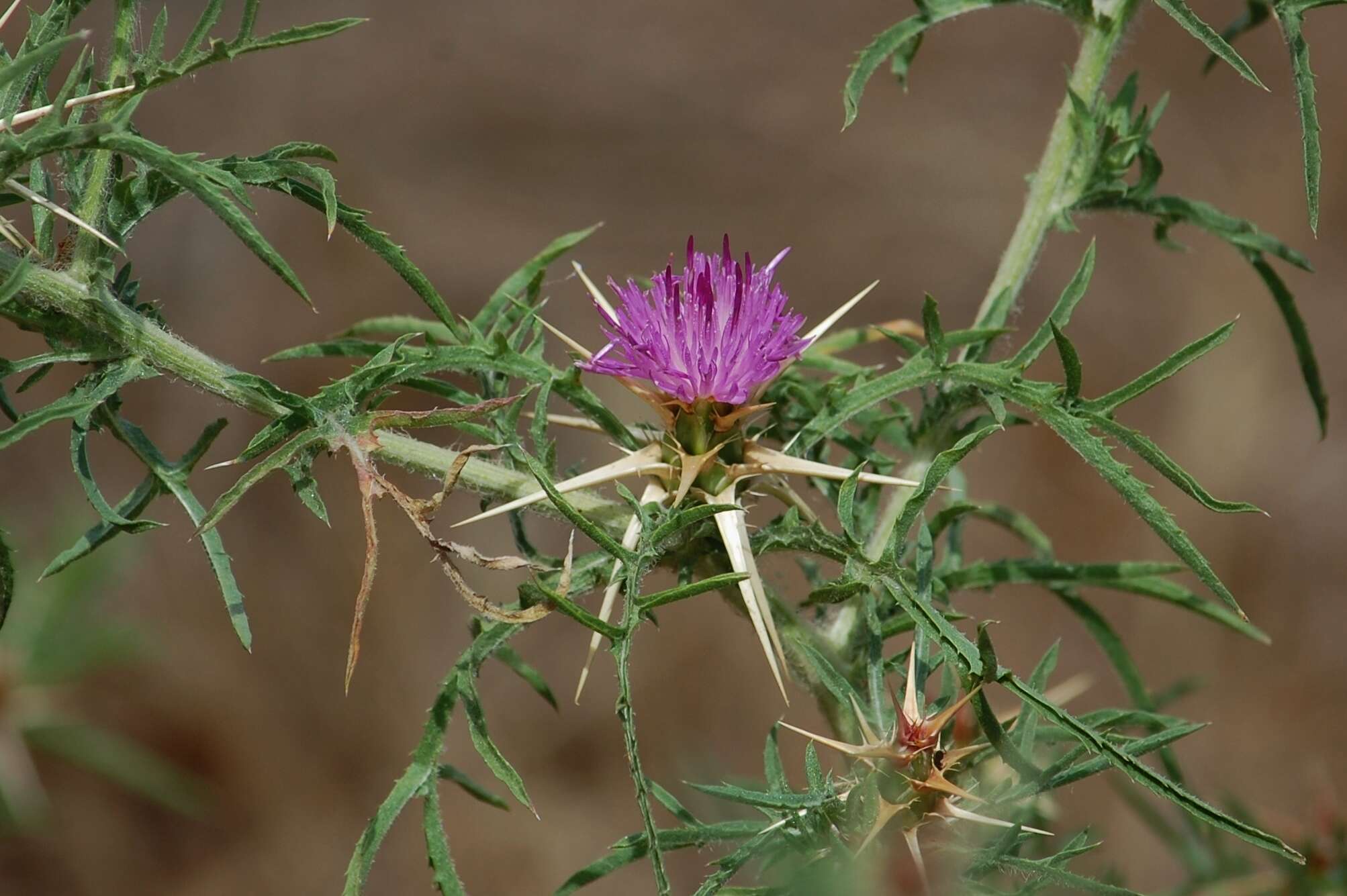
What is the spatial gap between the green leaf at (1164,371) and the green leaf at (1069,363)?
0.02 metres

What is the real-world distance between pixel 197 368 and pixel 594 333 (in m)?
2.88

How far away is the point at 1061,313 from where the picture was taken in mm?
1158

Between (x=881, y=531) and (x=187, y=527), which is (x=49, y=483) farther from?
(x=881, y=531)

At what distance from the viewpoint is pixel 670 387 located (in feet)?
3.29

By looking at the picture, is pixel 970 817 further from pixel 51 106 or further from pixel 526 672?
pixel 51 106

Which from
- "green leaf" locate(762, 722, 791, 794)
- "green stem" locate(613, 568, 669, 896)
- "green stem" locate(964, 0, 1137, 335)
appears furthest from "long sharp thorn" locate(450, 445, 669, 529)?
"green stem" locate(964, 0, 1137, 335)

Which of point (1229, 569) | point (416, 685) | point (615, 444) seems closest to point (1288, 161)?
point (1229, 569)

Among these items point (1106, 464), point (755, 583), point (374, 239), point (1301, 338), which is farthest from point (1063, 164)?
point (374, 239)

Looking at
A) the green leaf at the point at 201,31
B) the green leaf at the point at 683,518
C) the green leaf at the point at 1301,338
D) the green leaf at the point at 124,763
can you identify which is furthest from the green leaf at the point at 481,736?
the green leaf at the point at 124,763

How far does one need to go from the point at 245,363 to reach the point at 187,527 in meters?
0.61

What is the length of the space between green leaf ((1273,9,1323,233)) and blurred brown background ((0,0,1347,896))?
283 cm

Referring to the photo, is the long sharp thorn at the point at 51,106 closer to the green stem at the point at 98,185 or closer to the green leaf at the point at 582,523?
the green stem at the point at 98,185

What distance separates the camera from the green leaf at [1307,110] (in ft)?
3.16

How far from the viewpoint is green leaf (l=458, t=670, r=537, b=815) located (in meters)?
0.99
